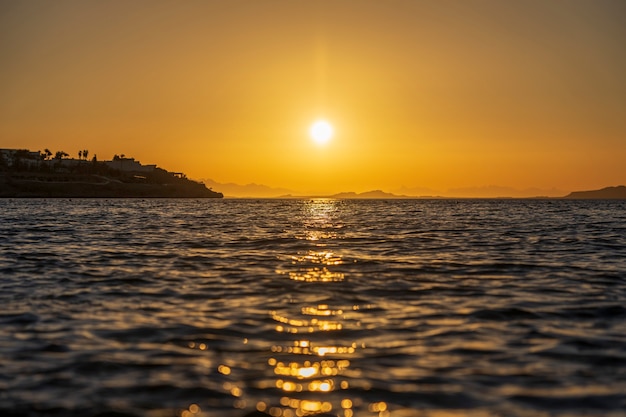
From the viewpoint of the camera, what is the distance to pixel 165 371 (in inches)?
365

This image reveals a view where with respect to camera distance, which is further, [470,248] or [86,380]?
[470,248]

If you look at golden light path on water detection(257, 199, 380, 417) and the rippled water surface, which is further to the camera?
the rippled water surface

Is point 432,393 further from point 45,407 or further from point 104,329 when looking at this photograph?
point 104,329

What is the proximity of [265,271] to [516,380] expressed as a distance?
13337mm

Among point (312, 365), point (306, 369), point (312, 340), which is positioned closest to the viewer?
point (306, 369)

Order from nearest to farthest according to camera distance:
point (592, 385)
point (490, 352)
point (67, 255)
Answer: point (592, 385) < point (490, 352) < point (67, 255)

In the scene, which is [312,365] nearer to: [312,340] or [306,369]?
[306,369]

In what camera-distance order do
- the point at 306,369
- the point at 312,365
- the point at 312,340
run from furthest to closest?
the point at 312,340 < the point at 312,365 < the point at 306,369

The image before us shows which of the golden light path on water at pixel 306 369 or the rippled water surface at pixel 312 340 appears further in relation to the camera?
the rippled water surface at pixel 312 340

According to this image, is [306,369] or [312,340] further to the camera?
[312,340]

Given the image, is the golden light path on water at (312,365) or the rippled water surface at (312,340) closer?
the golden light path on water at (312,365)

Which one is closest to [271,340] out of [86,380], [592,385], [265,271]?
[86,380]

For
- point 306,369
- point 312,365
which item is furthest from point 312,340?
point 306,369

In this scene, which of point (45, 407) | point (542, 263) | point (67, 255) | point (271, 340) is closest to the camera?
point (45, 407)
